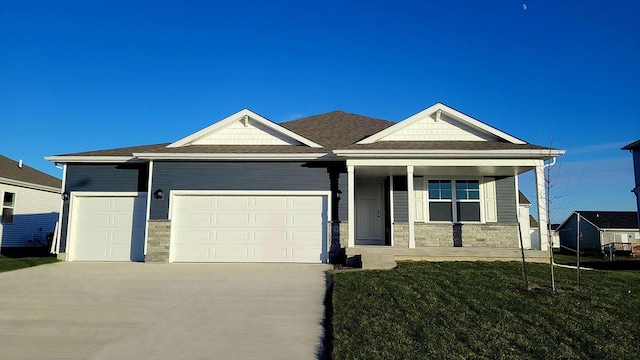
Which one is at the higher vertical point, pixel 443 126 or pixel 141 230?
pixel 443 126

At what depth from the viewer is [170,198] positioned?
11.6 meters

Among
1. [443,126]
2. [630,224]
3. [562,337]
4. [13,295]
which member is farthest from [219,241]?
[630,224]

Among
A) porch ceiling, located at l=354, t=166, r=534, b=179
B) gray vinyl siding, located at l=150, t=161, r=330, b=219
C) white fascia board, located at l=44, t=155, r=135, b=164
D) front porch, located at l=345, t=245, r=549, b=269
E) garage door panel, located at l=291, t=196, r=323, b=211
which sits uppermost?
white fascia board, located at l=44, t=155, r=135, b=164

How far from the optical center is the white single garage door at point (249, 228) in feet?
37.2

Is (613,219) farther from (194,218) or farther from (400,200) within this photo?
(194,218)

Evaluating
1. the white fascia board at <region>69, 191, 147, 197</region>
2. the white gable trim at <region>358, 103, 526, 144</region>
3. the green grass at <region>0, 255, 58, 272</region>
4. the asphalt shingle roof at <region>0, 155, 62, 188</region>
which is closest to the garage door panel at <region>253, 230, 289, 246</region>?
the white gable trim at <region>358, 103, 526, 144</region>

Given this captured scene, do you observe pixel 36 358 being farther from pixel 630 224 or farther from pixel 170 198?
pixel 630 224

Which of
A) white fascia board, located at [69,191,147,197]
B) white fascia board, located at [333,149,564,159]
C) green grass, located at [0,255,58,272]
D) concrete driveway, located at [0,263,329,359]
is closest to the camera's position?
concrete driveway, located at [0,263,329,359]

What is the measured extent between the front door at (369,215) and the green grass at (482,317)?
481cm

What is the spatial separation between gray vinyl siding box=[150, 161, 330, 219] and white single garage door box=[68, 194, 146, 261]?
2.98ft

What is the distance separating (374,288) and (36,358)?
4830 mm

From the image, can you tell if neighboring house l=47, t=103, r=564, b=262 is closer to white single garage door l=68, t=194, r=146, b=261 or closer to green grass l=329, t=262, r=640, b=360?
white single garage door l=68, t=194, r=146, b=261

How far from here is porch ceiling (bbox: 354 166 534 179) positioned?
11406 millimetres

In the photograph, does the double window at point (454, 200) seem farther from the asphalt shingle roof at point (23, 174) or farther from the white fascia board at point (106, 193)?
the asphalt shingle roof at point (23, 174)
